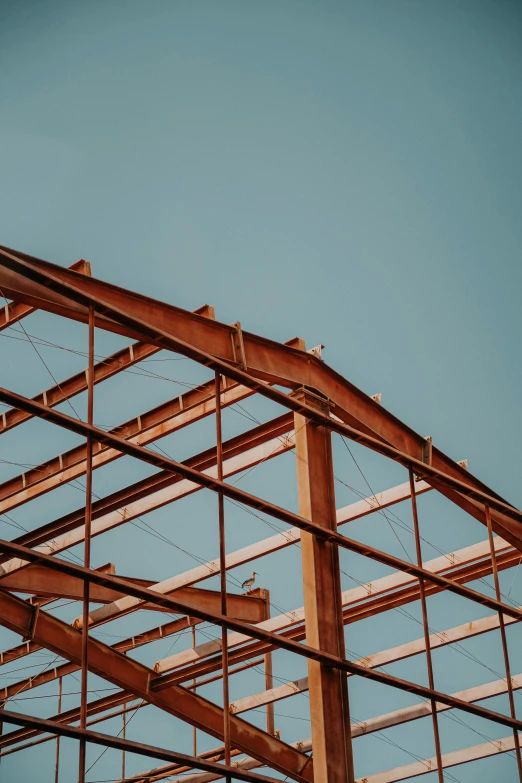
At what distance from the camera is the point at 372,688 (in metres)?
46.5

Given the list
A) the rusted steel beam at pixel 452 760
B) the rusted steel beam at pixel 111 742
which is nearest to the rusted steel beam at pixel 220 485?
the rusted steel beam at pixel 111 742

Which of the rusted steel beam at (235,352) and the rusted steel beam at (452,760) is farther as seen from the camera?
the rusted steel beam at (452,760)

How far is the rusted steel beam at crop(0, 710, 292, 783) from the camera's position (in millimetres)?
15594

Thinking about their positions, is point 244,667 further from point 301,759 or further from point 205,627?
point 301,759

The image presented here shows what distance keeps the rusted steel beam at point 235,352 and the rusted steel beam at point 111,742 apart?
6501mm

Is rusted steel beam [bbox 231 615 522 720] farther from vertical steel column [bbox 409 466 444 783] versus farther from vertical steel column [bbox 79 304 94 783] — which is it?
vertical steel column [bbox 79 304 94 783]

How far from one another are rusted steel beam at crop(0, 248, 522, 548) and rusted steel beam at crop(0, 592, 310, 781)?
5.59 m

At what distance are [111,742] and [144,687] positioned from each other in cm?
566

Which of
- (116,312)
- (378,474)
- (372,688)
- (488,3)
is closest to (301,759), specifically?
(116,312)

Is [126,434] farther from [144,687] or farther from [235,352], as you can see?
[144,687]

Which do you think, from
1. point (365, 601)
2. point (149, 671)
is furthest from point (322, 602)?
point (365, 601)

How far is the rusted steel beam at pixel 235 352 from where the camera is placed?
60.8ft

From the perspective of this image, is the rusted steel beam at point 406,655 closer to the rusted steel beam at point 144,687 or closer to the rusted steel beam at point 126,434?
the rusted steel beam at point 144,687

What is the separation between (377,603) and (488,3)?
101370mm
